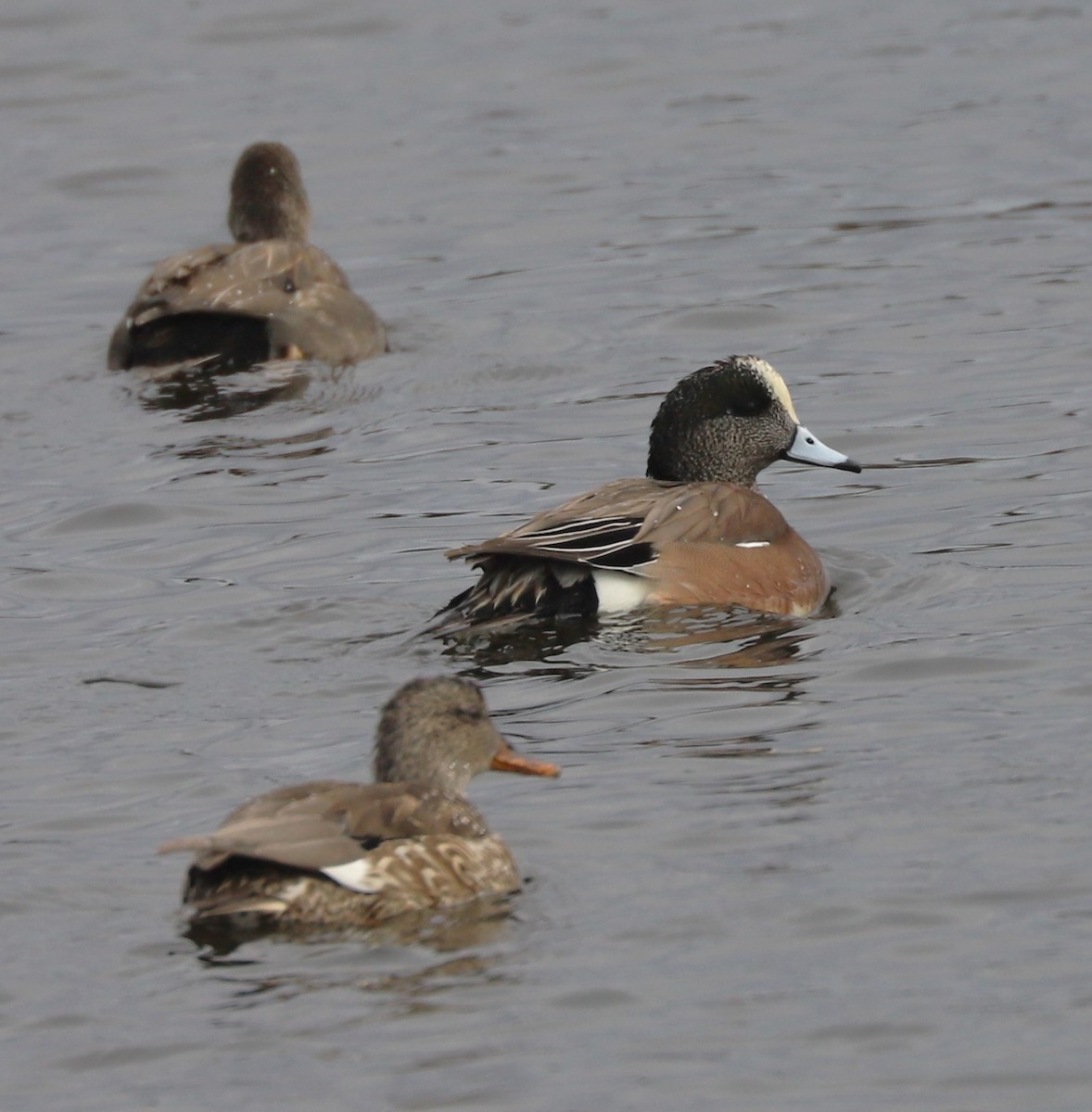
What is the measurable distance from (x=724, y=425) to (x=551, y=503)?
1426 millimetres

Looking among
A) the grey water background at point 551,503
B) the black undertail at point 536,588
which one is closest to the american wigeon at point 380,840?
the grey water background at point 551,503

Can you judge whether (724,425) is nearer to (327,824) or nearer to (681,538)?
(681,538)

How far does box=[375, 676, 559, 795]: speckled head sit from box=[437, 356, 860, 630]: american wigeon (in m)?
2.09

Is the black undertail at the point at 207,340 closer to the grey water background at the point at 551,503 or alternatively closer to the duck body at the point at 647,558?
the grey water background at the point at 551,503

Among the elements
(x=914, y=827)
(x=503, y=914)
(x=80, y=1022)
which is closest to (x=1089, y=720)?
(x=914, y=827)

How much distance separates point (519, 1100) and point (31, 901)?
1852 millimetres

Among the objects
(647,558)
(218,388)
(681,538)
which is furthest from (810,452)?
(218,388)

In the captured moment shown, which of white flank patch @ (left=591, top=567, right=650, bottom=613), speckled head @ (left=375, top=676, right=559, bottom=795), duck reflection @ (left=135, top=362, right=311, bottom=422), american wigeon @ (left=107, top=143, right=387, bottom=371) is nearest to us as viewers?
speckled head @ (left=375, top=676, right=559, bottom=795)

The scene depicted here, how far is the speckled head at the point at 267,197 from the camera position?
1627 centimetres

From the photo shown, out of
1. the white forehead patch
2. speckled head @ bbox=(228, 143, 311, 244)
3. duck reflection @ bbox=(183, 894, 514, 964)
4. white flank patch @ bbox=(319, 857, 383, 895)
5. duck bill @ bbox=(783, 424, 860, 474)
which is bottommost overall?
duck reflection @ bbox=(183, 894, 514, 964)

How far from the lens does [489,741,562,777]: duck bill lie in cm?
783

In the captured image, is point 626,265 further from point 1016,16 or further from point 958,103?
point 1016,16

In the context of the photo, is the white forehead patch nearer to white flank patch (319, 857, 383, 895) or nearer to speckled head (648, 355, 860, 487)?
speckled head (648, 355, 860, 487)

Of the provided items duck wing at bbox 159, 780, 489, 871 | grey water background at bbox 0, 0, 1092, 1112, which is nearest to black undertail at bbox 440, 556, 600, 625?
grey water background at bbox 0, 0, 1092, 1112
